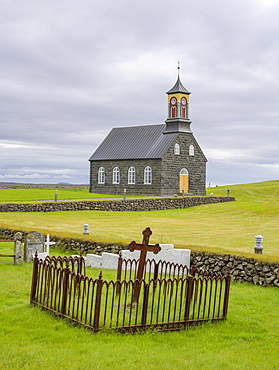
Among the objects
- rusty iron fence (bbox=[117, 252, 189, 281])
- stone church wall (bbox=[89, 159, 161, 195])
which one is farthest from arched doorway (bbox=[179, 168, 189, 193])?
rusty iron fence (bbox=[117, 252, 189, 281])

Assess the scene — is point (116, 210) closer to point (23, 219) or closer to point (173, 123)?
point (23, 219)

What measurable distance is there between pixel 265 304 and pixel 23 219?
69.8 ft

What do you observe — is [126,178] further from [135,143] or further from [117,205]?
[117,205]

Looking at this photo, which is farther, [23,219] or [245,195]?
[245,195]

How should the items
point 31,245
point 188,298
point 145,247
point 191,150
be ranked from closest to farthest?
point 188,298, point 145,247, point 31,245, point 191,150

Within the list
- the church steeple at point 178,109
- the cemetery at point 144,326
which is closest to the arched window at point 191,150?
the church steeple at point 178,109

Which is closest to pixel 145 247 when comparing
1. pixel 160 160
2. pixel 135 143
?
pixel 160 160

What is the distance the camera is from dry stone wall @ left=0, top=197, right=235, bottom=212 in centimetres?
3541

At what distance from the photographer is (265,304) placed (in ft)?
38.5

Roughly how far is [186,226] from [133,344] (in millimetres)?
22086

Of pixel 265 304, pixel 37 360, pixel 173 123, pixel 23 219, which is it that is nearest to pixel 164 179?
pixel 173 123

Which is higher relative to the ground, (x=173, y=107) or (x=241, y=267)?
(x=173, y=107)

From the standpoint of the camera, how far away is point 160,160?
5178 centimetres

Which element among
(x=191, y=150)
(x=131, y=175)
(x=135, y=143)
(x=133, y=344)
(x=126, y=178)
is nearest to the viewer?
(x=133, y=344)
